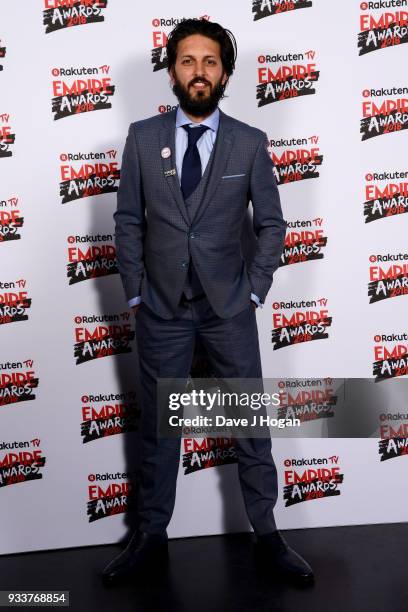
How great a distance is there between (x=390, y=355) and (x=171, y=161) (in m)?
1.28

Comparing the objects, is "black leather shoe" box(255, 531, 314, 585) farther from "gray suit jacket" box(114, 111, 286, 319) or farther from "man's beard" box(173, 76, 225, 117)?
"man's beard" box(173, 76, 225, 117)

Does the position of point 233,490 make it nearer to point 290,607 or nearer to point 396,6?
point 290,607

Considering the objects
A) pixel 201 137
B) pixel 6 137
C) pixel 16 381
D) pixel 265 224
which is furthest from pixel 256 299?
pixel 6 137

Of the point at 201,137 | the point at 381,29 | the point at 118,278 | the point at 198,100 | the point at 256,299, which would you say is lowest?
the point at 256,299

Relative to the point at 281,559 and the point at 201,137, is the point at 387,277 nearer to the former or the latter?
the point at 201,137

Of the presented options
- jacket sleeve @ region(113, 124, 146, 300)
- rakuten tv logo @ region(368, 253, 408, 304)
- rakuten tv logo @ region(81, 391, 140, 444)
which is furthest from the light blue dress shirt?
rakuten tv logo @ region(81, 391, 140, 444)

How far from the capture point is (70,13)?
2.89 m

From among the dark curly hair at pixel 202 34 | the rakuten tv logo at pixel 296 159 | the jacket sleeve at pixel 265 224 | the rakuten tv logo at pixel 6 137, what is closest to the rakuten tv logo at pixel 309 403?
the jacket sleeve at pixel 265 224

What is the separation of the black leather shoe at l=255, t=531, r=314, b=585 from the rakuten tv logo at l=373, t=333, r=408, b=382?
818 millimetres

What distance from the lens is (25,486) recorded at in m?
3.09

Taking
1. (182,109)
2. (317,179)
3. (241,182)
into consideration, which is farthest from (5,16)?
(317,179)

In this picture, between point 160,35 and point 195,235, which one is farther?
point 160,35

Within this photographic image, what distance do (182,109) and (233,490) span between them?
1567 millimetres

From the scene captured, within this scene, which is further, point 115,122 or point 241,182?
point 115,122
